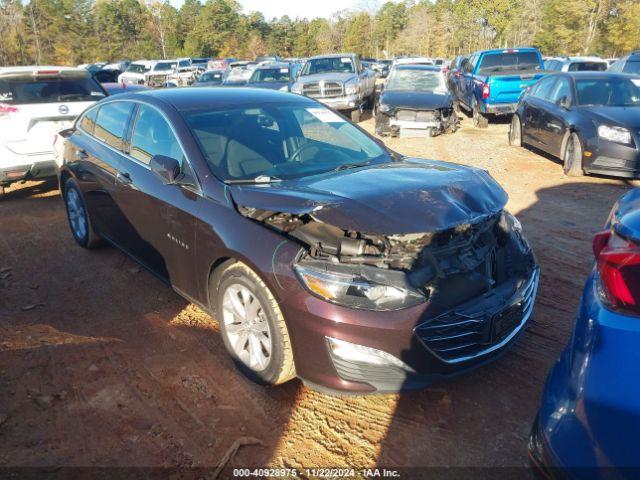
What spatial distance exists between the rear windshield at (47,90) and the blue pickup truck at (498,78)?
9699 mm

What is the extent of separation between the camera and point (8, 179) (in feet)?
22.9

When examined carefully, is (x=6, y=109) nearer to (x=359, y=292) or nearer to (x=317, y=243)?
(x=317, y=243)

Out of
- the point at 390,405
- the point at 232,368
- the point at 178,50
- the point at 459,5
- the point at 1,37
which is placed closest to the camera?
the point at 390,405

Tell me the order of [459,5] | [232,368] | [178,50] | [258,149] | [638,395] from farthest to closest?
1. [178,50]
2. [459,5]
3. [258,149]
4. [232,368]
5. [638,395]

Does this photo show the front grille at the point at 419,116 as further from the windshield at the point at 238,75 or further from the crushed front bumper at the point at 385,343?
the windshield at the point at 238,75

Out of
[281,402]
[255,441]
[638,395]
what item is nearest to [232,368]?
[281,402]

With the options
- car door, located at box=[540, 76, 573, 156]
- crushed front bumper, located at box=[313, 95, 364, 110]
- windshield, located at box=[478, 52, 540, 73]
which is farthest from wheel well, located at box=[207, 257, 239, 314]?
windshield, located at box=[478, 52, 540, 73]

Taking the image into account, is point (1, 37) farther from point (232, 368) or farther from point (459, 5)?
point (232, 368)

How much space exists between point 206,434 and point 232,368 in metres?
0.63

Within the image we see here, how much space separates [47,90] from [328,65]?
10325 millimetres

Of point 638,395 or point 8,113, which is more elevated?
point 8,113

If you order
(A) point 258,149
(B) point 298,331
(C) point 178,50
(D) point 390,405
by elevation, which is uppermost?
(C) point 178,50

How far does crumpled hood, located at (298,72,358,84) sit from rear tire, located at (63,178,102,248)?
1046cm

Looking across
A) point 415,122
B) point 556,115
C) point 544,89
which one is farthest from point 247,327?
point 415,122
